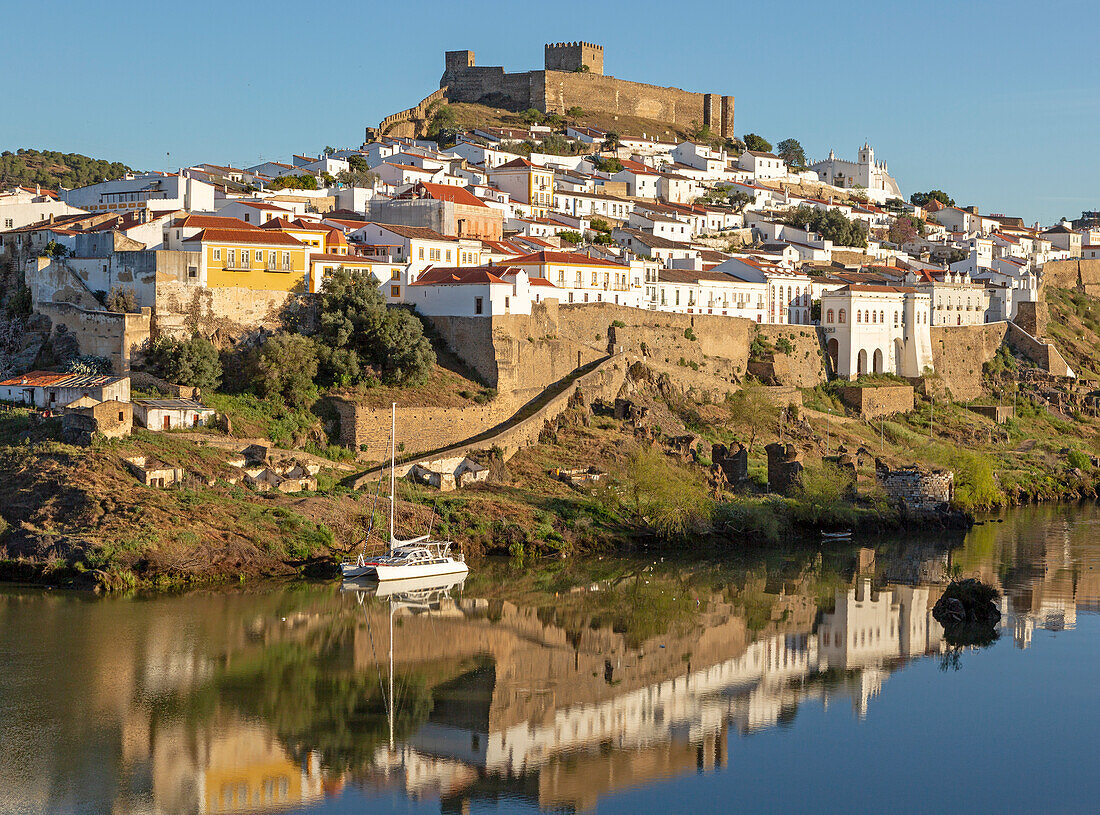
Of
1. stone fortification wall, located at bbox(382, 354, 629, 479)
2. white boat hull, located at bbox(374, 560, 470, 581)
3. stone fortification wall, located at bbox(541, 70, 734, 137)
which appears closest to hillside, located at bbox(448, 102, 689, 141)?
stone fortification wall, located at bbox(541, 70, 734, 137)

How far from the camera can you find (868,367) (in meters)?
47.1

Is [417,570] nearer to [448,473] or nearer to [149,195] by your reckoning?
[448,473]

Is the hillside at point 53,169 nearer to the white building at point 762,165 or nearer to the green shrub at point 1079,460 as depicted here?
the white building at point 762,165

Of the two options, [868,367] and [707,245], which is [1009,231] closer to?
[707,245]

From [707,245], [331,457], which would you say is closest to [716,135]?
[707,245]

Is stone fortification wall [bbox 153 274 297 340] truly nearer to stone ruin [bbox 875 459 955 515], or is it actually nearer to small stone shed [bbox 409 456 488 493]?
small stone shed [bbox 409 456 488 493]

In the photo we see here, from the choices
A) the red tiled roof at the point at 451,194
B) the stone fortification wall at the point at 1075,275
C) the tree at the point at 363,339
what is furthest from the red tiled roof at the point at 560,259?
the stone fortification wall at the point at 1075,275

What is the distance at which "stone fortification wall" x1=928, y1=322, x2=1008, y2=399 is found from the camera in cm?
4900

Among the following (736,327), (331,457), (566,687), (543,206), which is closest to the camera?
(566,687)

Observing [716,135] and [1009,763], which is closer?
[1009,763]

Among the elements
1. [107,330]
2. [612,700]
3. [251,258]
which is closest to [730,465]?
[251,258]

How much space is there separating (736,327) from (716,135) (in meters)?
42.9

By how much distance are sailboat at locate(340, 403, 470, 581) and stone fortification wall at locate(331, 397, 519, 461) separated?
3.51m

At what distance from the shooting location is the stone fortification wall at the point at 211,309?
1228 inches
